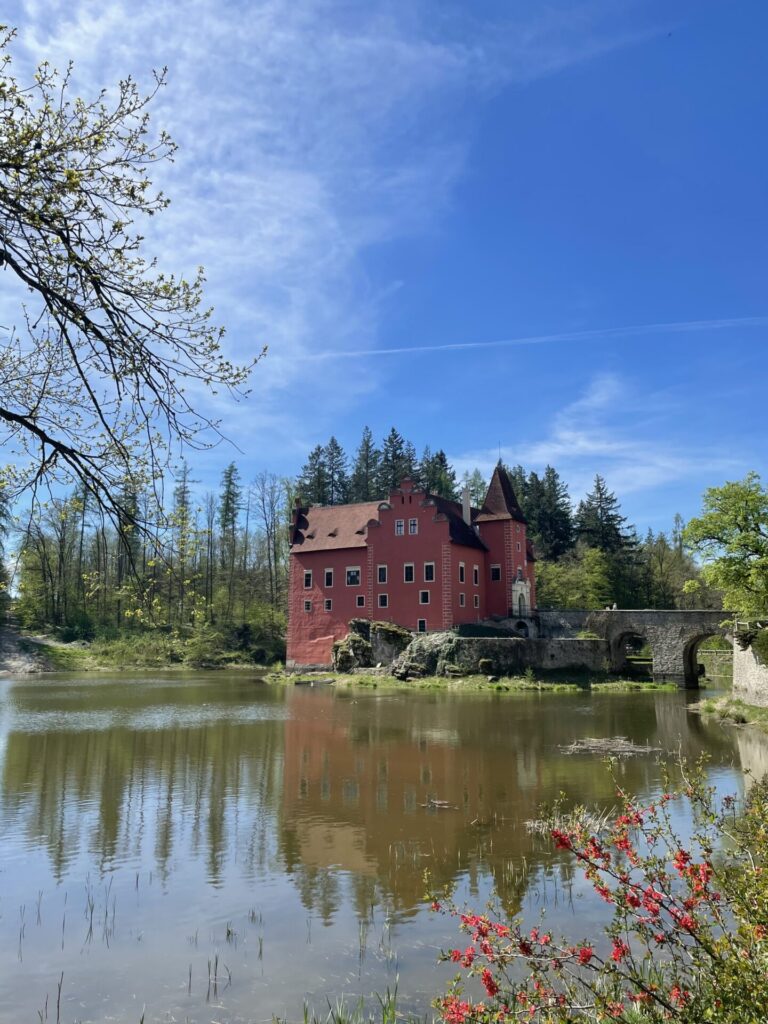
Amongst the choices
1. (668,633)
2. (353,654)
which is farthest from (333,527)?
(668,633)

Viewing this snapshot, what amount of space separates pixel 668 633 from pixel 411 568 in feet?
50.9

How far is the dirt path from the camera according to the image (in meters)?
53.7

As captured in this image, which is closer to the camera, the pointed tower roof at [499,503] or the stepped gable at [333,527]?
the pointed tower roof at [499,503]

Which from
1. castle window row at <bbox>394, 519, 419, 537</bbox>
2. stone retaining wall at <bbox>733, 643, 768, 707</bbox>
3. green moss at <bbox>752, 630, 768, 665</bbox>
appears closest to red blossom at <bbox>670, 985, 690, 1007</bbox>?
green moss at <bbox>752, 630, 768, 665</bbox>

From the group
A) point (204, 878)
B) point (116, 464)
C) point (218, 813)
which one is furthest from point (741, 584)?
point (116, 464)

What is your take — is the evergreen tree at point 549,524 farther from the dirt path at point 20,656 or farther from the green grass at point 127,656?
the dirt path at point 20,656

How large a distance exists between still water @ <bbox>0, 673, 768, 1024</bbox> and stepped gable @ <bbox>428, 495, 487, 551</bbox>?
24.8 m

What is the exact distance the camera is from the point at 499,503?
5075 centimetres

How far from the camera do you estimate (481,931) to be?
4.17 m

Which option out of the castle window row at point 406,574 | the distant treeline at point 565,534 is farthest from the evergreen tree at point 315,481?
the castle window row at point 406,574

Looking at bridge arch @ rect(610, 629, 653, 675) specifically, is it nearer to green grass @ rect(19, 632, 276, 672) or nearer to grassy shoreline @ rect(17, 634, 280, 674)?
grassy shoreline @ rect(17, 634, 280, 674)

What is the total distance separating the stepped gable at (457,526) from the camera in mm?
47844

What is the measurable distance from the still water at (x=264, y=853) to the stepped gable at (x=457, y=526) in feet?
81.4

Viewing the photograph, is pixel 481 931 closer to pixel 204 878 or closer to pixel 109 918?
pixel 109 918
